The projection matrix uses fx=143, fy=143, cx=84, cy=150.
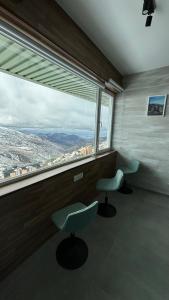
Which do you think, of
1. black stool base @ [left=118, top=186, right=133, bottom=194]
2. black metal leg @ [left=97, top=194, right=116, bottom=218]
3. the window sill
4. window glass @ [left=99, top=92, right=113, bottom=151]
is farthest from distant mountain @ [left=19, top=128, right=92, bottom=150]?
black stool base @ [left=118, top=186, right=133, bottom=194]

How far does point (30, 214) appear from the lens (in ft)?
4.80

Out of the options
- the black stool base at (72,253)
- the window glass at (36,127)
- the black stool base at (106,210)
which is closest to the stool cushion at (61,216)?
the black stool base at (72,253)

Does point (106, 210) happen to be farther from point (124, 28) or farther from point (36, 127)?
point (124, 28)

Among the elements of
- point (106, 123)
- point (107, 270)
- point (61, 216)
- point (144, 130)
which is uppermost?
point (106, 123)

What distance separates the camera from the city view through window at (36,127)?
1.38 meters

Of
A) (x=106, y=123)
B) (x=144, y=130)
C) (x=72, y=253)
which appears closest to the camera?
(x=72, y=253)

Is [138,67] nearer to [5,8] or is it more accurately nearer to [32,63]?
[32,63]

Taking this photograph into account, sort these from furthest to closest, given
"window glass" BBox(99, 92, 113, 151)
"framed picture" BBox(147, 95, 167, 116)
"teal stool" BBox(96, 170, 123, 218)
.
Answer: "window glass" BBox(99, 92, 113, 151) → "framed picture" BBox(147, 95, 167, 116) → "teal stool" BBox(96, 170, 123, 218)

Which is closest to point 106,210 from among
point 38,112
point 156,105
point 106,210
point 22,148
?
point 106,210

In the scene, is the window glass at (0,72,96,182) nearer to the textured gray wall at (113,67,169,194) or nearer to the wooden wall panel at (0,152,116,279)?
the wooden wall panel at (0,152,116,279)

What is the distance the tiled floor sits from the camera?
47.9 inches

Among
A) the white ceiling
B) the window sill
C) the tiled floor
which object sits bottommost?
the tiled floor

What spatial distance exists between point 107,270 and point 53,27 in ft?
8.19

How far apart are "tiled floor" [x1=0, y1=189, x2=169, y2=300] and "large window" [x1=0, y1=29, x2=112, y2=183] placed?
3.02 feet
